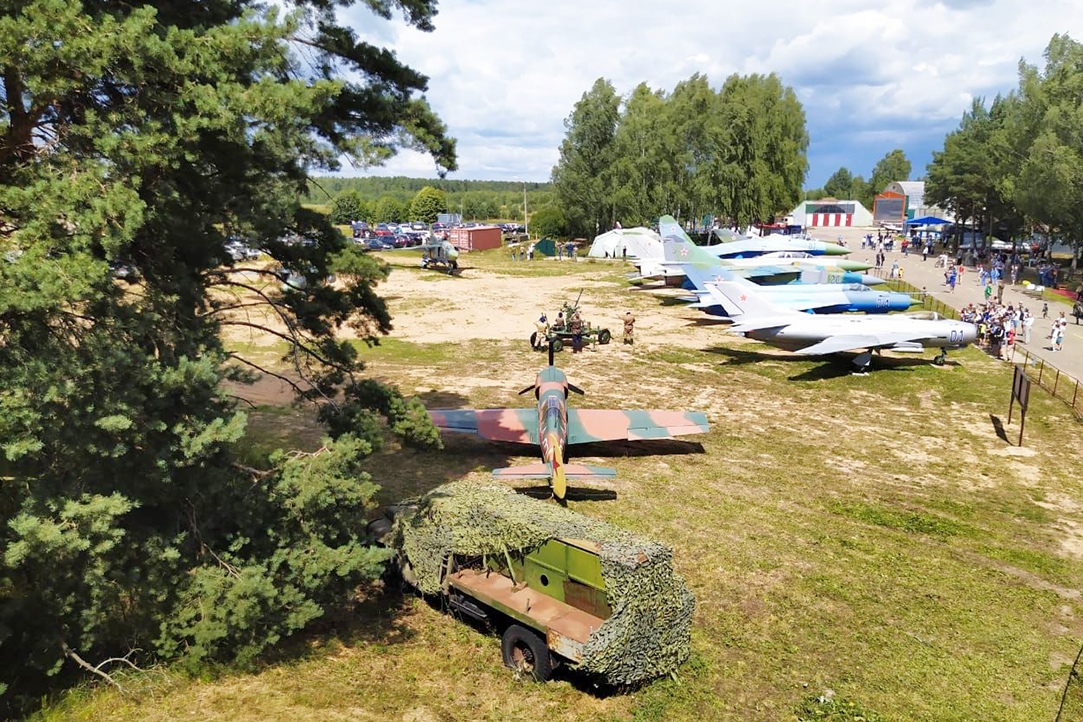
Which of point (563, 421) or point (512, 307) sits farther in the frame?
point (512, 307)

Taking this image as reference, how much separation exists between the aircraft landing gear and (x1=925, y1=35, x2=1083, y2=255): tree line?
1003 inches

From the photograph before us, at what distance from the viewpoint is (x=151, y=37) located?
299 inches

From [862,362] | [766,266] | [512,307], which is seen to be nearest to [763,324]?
[862,362]

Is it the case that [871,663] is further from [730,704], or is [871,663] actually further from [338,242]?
[338,242]

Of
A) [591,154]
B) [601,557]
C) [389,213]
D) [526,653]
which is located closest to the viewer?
[601,557]

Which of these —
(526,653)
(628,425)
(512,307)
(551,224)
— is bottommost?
(526,653)

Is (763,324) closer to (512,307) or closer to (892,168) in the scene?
(512,307)

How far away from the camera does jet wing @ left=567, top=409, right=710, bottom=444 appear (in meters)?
17.9

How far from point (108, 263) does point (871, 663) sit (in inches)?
468

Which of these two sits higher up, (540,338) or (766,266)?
(766,266)

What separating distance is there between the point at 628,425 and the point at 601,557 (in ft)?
31.5

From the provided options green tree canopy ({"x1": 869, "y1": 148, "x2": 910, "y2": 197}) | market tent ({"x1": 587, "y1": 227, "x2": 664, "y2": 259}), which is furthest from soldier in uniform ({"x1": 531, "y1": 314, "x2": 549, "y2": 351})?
green tree canopy ({"x1": 869, "y1": 148, "x2": 910, "y2": 197})

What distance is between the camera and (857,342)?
2594 cm

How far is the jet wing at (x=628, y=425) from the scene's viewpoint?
17.9 m
